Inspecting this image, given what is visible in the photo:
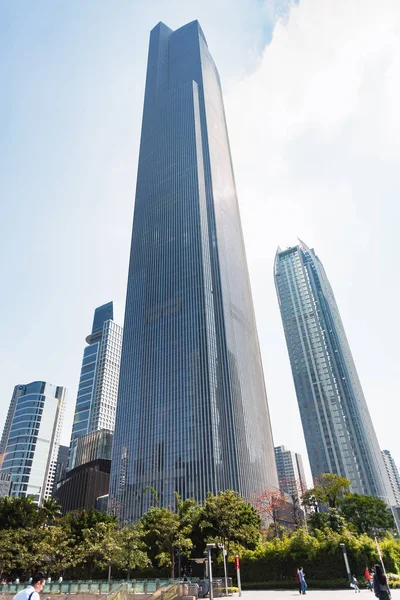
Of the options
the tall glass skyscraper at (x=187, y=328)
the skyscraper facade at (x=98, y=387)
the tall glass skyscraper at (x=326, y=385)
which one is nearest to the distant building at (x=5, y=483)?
the skyscraper facade at (x=98, y=387)

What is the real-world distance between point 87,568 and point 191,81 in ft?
510

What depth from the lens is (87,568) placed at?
44312 millimetres

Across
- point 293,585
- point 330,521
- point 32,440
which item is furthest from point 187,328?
point 32,440

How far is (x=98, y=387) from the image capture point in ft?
598

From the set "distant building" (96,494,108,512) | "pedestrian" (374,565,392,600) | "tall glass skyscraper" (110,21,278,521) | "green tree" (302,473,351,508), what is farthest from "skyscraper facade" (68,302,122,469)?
"pedestrian" (374,565,392,600)

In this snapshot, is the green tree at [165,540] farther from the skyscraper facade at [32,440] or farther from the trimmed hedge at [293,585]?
the skyscraper facade at [32,440]

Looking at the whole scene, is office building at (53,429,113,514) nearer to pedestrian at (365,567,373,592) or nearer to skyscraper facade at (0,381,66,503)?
skyscraper facade at (0,381,66,503)

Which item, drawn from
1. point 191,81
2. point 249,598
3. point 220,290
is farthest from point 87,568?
point 191,81

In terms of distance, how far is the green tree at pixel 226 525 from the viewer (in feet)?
131

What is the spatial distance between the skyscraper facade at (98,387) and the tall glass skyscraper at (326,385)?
85.5 meters

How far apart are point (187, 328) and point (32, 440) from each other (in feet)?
352

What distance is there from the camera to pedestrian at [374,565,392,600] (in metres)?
14.5

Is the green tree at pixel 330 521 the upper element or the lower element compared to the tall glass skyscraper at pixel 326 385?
lower

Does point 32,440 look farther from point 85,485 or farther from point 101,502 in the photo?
point 101,502
